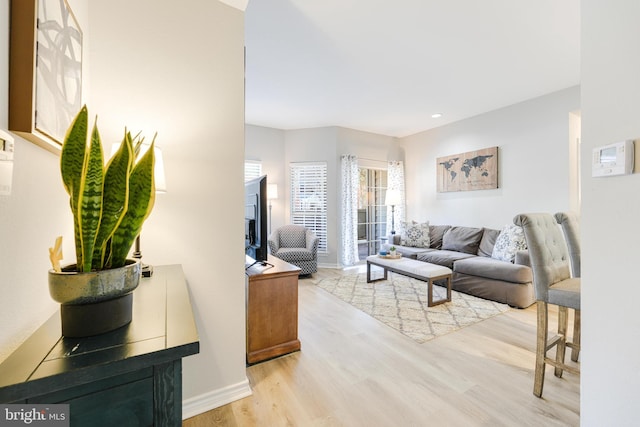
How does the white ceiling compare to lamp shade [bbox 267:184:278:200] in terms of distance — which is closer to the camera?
the white ceiling

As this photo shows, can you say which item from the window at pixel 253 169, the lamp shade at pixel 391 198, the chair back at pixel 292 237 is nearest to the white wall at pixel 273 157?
the window at pixel 253 169

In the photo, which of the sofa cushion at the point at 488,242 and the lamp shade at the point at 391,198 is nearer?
the sofa cushion at the point at 488,242

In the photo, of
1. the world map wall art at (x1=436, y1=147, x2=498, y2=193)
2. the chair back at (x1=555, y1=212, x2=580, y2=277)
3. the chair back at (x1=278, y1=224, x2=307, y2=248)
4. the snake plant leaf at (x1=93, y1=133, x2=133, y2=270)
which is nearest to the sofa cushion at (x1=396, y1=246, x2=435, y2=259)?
the world map wall art at (x1=436, y1=147, x2=498, y2=193)

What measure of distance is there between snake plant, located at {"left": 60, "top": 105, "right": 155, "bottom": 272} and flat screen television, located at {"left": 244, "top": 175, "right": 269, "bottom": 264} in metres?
1.17

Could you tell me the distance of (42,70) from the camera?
788 mm

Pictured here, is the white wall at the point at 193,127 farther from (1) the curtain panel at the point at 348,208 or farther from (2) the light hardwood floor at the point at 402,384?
(1) the curtain panel at the point at 348,208

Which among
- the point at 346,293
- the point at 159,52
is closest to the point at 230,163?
the point at 159,52

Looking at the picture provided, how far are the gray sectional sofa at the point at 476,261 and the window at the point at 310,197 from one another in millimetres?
1329

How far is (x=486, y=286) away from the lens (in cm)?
324

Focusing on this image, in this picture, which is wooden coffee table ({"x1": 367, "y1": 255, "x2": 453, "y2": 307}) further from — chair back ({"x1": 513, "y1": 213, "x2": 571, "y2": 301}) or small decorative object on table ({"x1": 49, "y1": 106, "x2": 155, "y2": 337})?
small decorative object on table ({"x1": 49, "y1": 106, "x2": 155, "y2": 337})

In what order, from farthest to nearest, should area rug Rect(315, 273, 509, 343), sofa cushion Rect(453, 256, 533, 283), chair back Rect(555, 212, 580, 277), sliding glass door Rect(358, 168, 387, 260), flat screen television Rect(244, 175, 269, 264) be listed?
1. sliding glass door Rect(358, 168, 387, 260)
2. sofa cushion Rect(453, 256, 533, 283)
3. area rug Rect(315, 273, 509, 343)
4. flat screen television Rect(244, 175, 269, 264)
5. chair back Rect(555, 212, 580, 277)

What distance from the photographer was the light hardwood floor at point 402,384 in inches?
57.3

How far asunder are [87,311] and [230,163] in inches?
43.0

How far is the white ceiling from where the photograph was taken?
2.07m
